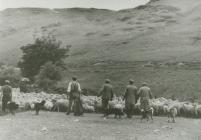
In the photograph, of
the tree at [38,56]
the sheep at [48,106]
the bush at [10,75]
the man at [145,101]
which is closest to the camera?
the man at [145,101]

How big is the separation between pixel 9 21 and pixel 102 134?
161 metres

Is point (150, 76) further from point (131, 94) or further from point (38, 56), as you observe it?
point (131, 94)

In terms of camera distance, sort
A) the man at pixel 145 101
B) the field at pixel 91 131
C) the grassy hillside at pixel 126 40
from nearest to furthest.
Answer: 1. the field at pixel 91 131
2. the man at pixel 145 101
3. the grassy hillside at pixel 126 40

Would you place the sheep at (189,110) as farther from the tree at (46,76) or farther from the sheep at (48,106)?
the tree at (46,76)

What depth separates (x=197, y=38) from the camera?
305 feet

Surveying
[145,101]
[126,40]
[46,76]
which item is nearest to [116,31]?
[126,40]

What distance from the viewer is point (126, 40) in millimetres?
104125

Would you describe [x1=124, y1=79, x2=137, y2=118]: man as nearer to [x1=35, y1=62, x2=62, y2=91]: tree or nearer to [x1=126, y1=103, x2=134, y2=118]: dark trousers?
[x1=126, y1=103, x2=134, y2=118]: dark trousers

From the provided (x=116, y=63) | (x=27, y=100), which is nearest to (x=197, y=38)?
(x=116, y=63)

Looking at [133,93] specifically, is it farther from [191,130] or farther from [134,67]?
[134,67]

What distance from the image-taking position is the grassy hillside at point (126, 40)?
196 ft

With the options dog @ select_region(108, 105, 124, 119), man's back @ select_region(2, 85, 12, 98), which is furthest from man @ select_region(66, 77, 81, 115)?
man's back @ select_region(2, 85, 12, 98)

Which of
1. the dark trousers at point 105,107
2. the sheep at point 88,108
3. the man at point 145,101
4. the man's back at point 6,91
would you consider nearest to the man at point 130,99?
the man at point 145,101

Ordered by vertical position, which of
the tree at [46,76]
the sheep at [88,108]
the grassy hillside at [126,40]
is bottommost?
the sheep at [88,108]
